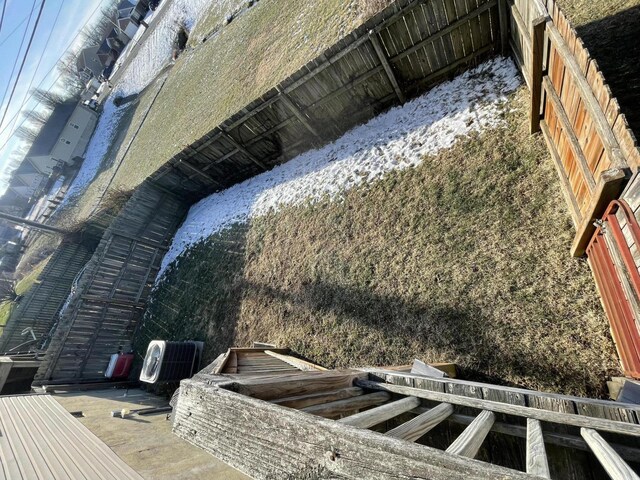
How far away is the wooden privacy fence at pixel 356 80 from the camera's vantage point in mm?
5289

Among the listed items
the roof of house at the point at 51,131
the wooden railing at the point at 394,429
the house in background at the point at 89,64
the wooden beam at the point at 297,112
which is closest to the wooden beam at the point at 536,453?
the wooden railing at the point at 394,429

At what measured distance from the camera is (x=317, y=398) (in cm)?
218

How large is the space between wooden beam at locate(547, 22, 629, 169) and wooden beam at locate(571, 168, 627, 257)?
81 millimetres

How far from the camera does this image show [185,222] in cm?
1099

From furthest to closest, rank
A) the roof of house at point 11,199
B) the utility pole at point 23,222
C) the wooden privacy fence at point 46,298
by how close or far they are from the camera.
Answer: the roof of house at point 11,199 < the wooden privacy fence at point 46,298 < the utility pole at point 23,222

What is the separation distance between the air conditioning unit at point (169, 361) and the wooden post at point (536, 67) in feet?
26.0

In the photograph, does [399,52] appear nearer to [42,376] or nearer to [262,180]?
[262,180]

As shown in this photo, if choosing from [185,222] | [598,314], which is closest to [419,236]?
[598,314]

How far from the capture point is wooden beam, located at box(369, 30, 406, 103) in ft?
18.5

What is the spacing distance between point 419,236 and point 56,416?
6823mm

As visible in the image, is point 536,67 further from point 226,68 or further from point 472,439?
point 226,68

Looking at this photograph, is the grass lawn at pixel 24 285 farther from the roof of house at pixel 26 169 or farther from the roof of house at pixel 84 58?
the roof of house at pixel 84 58

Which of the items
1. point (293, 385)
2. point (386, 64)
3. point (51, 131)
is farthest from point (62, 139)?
point (293, 385)

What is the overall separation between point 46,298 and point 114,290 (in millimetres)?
7201
